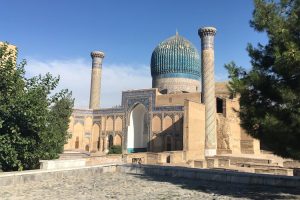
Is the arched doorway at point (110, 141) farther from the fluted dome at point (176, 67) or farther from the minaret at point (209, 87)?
the minaret at point (209, 87)

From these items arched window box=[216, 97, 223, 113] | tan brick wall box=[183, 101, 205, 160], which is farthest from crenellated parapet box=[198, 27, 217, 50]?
tan brick wall box=[183, 101, 205, 160]

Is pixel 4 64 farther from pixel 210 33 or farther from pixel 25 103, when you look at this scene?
pixel 210 33

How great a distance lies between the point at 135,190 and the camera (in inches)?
267

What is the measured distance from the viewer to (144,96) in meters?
27.5

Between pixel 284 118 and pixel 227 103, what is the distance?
20039 mm

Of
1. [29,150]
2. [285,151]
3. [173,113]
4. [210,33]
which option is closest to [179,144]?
[173,113]

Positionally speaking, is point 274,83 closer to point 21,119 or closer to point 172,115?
point 21,119

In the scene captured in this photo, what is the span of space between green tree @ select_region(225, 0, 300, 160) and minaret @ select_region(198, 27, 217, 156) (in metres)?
17.5

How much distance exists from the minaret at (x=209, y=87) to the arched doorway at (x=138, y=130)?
21.7 feet

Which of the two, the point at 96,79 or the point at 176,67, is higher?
the point at 176,67

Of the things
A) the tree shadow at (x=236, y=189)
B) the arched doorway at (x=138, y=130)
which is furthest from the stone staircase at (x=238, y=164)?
the arched doorway at (x=138, y=130)

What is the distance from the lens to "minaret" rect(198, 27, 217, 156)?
24.2 meters

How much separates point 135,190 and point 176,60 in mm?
26559

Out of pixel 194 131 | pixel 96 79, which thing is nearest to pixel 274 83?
pixel 194 131
